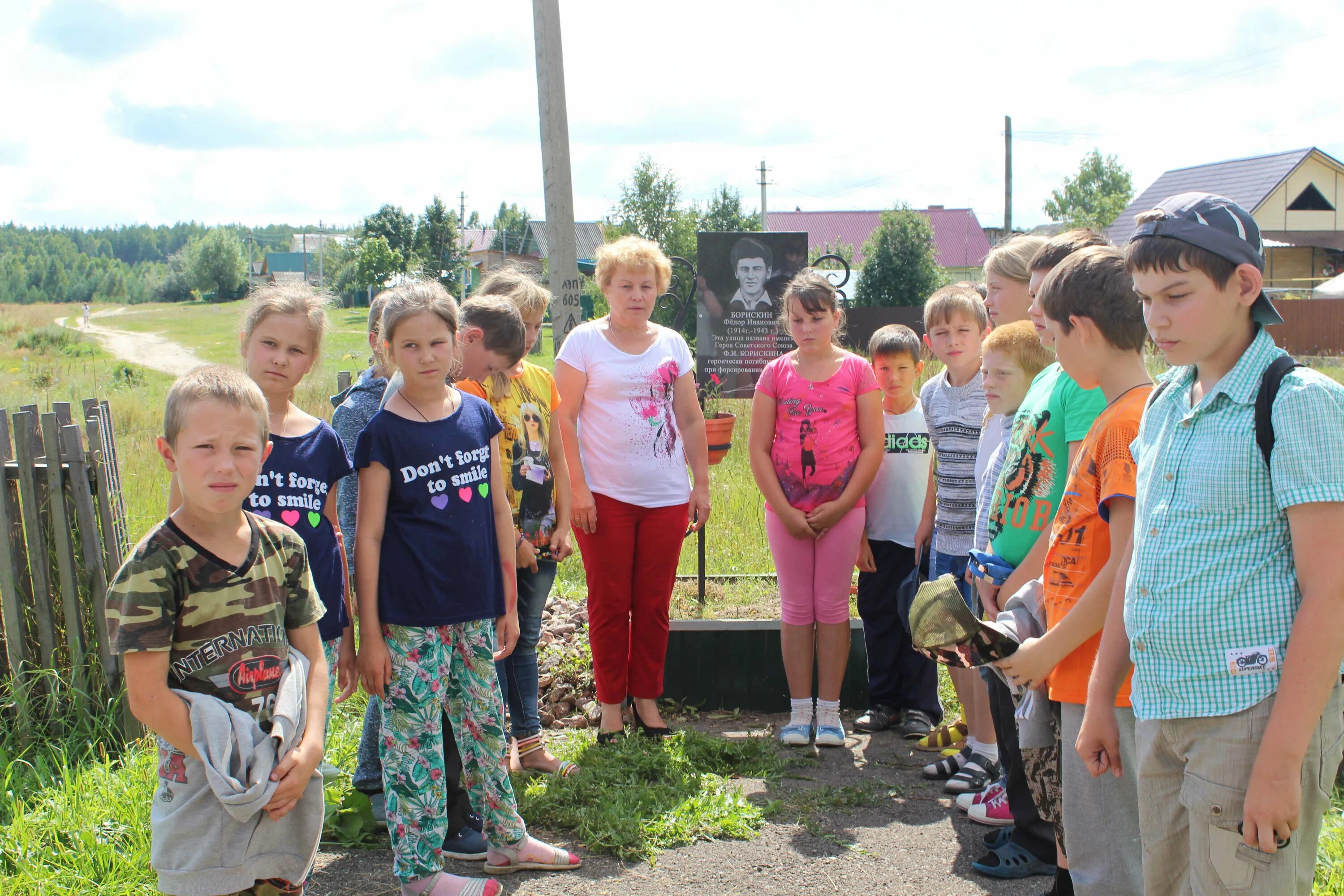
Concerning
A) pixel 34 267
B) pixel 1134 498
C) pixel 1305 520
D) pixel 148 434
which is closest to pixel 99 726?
pixel 1134 498

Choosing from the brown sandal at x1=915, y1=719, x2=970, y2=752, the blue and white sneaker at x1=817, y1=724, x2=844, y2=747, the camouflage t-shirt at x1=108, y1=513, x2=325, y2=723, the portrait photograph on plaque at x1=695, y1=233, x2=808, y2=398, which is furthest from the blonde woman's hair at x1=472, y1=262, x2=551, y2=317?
the portrait photograph on plaque at x1=695, y1=233, x2=808, y2=398

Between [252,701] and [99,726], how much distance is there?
2.31 metres

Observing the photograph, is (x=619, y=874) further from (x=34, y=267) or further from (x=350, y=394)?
(x=34, y=267)

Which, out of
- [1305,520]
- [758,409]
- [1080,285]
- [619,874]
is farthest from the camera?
[758,409]

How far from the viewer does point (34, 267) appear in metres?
121

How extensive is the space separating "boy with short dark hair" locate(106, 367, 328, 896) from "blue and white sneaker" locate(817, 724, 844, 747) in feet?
8.51

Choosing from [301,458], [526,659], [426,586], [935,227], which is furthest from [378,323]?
[935,227]

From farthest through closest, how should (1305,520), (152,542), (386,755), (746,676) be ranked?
(746,676) < (386,755) < (152,542) < (1305,520)

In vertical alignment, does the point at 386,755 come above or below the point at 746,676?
above

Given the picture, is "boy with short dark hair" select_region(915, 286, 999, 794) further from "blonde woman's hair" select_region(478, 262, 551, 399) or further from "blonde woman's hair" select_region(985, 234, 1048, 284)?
"blonde woman's hair" select_region(478, 262, 551, 399)

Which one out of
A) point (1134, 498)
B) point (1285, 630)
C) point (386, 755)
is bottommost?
point (386, 755)

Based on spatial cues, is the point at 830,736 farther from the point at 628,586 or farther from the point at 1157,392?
the point at 1157,392

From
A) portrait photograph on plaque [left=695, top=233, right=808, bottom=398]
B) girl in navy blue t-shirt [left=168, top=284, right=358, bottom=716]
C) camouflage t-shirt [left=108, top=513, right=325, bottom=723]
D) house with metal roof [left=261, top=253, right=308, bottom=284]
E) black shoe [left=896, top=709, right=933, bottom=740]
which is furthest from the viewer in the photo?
house with metal roof [left=261, top=253, right=308, bottom=284]

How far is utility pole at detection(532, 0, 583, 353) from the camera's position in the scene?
606 cm
